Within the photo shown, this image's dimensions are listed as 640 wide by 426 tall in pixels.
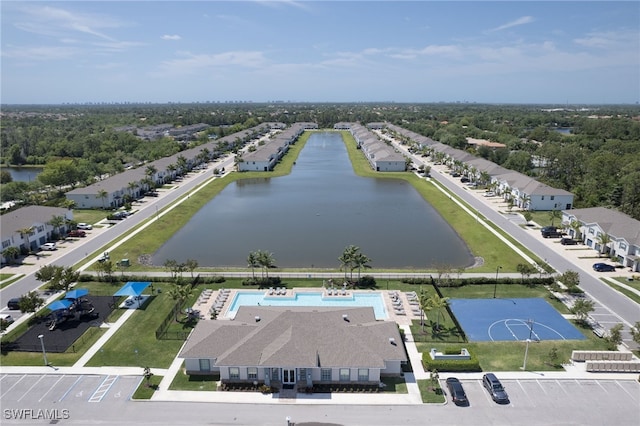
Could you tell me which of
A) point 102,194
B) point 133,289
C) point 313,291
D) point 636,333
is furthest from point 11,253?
point 636,333

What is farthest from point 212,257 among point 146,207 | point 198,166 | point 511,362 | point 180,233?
point 198,166

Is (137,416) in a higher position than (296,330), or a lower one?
lower

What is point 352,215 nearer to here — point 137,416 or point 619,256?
point 619,256

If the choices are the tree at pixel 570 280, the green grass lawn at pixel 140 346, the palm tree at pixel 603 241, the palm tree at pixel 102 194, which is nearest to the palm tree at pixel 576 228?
Answer: the palm tree at pixel 603 241

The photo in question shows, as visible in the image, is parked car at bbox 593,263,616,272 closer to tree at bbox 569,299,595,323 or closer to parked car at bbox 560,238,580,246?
parked car at bbox 560,238,580,246

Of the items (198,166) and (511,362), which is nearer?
(511,362)

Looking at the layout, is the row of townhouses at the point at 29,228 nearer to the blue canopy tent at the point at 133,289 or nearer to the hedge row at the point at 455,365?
the blue canopy tent at the point at 133,289
